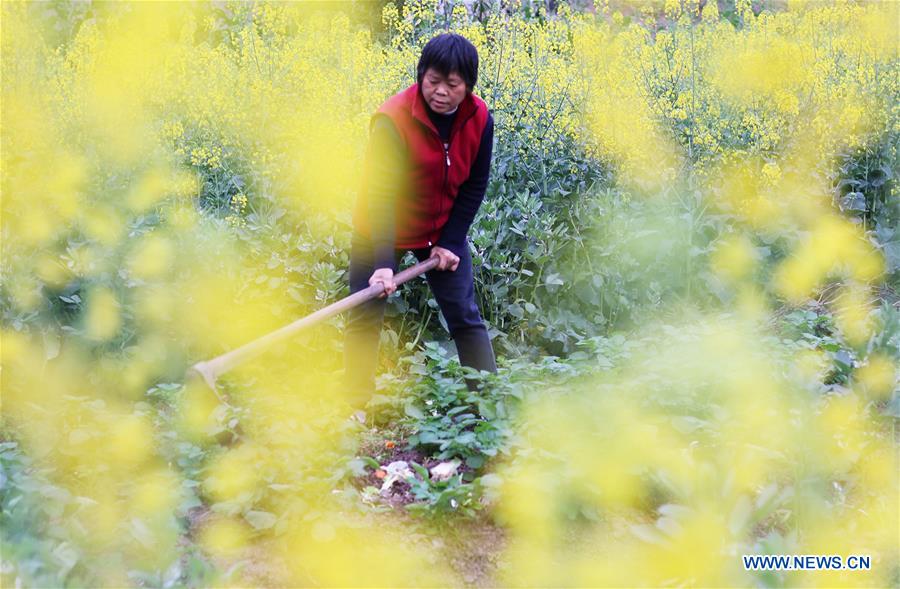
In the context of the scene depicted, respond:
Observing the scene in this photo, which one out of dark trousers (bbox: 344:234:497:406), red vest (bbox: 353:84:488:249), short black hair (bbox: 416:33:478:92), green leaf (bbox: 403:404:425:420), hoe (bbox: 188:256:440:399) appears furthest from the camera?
dark trousers (bbox: 344:234:497:406)

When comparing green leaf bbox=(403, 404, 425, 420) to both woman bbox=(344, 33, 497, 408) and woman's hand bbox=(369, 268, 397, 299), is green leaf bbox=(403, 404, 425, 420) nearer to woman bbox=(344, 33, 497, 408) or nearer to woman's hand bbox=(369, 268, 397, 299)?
woman bbox=(344, 33, 497, 408)

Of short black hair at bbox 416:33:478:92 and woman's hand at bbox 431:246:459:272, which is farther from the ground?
short black hair at bbox 416:33:478:92

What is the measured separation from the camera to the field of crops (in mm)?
2320

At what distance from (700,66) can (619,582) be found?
396 centimetres

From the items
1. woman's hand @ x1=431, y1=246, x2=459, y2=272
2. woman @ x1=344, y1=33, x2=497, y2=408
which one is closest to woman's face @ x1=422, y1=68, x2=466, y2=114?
woman @ x1=344, y1=33, x2=497, y2=408

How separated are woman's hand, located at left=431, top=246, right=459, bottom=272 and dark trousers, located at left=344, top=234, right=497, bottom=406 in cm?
4

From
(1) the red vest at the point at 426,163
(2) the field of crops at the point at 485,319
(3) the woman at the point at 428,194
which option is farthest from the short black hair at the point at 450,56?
(2) the field of crops at the point at 485,319

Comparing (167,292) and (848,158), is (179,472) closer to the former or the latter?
(167,292)

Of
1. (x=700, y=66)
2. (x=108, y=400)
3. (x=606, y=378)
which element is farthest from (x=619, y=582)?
(x=700, y=66)

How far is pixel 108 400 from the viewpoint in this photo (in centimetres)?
321

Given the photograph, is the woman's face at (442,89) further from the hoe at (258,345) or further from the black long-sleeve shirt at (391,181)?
the hoe at (258,345)

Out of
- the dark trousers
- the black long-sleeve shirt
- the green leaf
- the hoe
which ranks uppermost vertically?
the black long-sleeve shirt

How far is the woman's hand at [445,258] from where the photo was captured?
3.02 metres

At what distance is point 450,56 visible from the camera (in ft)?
8.63
